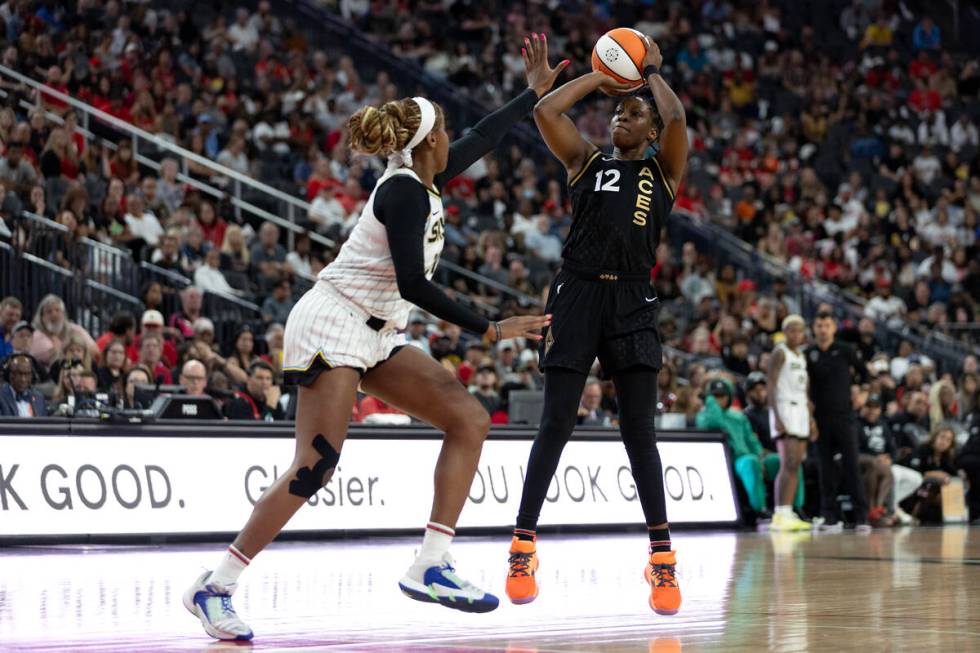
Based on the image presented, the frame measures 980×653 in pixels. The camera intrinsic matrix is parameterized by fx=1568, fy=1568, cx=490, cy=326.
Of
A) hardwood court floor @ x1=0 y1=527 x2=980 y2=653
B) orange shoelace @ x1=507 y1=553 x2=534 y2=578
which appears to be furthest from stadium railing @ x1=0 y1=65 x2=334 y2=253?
orange shoelace @ x1=507 y1=553 x2=534 y2=578

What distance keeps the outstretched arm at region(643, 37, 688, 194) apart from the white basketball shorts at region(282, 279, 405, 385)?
69.7 inches

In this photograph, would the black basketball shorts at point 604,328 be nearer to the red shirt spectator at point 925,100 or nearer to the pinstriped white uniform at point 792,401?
the pinstriped white uniform at point 792,401

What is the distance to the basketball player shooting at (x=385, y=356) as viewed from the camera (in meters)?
5.86

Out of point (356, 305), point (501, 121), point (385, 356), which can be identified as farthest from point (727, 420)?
point (356, 305)

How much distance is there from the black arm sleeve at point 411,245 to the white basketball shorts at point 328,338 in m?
0.23

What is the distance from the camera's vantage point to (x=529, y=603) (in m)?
7.07

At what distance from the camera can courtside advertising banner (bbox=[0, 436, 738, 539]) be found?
11.3m

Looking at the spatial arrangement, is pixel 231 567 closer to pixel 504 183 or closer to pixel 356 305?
pixel 356 305

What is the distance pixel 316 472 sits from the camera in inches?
231

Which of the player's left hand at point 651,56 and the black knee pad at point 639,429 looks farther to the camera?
the player's left hand at point 651,56

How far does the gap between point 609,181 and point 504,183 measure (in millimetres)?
16469

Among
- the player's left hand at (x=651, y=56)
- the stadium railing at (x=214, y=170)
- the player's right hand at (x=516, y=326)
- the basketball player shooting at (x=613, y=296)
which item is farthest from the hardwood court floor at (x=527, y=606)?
the stadium railing at (x=214, y=170)

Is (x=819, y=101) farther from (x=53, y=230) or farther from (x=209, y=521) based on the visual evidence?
(x=209, y=521)

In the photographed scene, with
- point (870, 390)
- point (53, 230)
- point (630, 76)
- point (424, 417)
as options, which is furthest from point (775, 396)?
point (424, 417)
